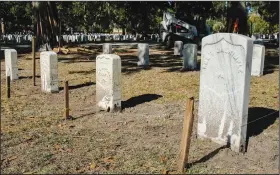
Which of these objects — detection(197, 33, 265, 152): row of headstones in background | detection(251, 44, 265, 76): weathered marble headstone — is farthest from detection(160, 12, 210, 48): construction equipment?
detection(197, 33, 265, 152): row of headstones in background

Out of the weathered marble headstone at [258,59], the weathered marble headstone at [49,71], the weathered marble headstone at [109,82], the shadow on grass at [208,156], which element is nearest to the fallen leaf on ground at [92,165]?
the shadow on grass at [208,156]

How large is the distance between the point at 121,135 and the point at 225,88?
6.73 ft

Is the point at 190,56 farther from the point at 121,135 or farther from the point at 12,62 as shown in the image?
the point at 121,135

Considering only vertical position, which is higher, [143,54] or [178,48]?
[178,48]

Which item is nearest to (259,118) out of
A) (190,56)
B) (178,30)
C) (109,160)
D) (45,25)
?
(109,160)

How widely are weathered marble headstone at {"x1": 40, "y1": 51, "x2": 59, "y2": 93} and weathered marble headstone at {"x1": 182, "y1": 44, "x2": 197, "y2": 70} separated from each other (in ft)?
20.6

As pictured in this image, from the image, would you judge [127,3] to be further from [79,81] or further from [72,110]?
[72,110]

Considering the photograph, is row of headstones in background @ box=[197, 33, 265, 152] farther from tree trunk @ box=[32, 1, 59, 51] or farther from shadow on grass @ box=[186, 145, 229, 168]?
tree trunk @ box=[32, 1, 59, 51]

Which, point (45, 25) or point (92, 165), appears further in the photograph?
point (45, 25)

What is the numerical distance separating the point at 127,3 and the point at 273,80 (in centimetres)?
2500

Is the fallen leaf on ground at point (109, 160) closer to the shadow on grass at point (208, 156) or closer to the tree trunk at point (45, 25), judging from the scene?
the shadow on grass at point (208, 156)

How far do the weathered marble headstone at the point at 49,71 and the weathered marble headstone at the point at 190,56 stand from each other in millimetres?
6291

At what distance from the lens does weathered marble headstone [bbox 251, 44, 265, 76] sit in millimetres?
13055

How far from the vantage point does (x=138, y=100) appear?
30.6ft
